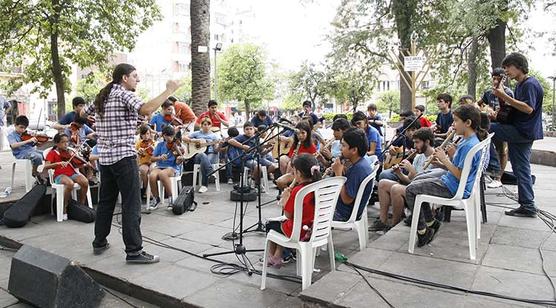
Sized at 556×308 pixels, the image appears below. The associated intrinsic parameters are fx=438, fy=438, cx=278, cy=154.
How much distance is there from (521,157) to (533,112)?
50 cm

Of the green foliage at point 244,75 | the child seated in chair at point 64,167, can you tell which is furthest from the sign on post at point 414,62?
the green foliage at point 244,75

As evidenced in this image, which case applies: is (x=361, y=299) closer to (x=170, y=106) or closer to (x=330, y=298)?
(x=330, y=298)

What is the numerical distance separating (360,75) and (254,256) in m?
16.6

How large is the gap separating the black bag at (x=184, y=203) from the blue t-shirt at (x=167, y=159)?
1.44 feet

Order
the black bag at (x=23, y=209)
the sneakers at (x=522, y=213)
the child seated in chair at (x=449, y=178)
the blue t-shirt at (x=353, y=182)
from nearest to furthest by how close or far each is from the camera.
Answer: the child seated in chair at (x=449, y=178) < the blue t-shirt at (x=353, y=182) < the sneakers at (x=522, y=213) < the black bag at (x=23, y=209)

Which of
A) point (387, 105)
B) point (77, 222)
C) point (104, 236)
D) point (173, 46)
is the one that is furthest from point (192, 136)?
point (173, 46)

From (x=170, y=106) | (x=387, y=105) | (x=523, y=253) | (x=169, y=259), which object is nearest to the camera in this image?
(x=523, y=253)

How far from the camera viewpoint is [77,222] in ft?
19.1

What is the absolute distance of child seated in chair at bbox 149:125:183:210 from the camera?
653 centimetres

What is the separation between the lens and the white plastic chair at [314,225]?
10.6 feet

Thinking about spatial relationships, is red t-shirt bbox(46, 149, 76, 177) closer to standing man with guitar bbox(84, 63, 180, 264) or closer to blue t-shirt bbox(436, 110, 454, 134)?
standing man with guitar bbox(84, 63, 180, 264)

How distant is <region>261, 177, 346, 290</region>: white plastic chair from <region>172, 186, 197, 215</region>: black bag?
116 inches

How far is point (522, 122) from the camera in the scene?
15.5 ft

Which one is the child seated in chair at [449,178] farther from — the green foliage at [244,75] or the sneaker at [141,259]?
the green foliage at [244,75]
